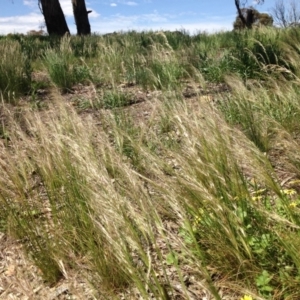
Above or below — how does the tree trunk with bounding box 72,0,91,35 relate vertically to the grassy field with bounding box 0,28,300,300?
above

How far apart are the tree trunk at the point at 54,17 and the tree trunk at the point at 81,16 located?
1.29 meters

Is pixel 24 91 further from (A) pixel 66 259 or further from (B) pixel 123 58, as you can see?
(A) pixel 66 259

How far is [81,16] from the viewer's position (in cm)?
1513

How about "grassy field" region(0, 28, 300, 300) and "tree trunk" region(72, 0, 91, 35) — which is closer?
"grassy field" region(0, 28, 300, 300)

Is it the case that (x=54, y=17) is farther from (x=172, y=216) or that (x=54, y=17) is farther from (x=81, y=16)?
(x=172, y=216)

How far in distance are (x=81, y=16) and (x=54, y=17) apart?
1769mm

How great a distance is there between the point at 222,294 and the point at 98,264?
55 cm

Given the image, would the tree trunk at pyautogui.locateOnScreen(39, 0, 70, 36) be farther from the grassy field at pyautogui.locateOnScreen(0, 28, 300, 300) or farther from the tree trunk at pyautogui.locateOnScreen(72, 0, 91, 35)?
the grassy field at pyautogui.locateOnScreen(0, 28, 300, 300)

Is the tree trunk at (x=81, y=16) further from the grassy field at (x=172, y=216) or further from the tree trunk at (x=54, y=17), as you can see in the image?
the grassy field at (x=172, y=216)

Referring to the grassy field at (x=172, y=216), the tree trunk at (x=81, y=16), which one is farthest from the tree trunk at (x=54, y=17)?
the grassy field at (x=172, y=216)

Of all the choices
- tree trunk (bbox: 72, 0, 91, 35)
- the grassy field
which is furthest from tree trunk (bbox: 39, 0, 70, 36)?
the grassy field

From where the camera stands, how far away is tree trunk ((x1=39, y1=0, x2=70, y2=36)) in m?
13.3

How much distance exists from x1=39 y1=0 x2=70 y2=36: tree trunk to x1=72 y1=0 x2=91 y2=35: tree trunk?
4.24ft

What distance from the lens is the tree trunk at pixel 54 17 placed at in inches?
522
